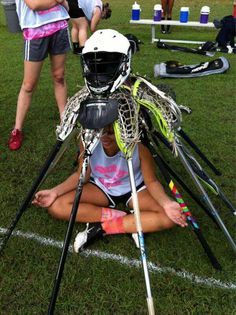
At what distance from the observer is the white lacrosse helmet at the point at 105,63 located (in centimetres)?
217

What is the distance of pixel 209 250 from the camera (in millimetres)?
2648

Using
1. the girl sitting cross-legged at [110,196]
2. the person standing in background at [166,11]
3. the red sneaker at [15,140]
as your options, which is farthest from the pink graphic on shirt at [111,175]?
the person standing in background at [166,11]

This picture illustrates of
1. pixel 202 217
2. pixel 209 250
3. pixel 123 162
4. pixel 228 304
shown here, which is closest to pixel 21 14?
pixel 123 162

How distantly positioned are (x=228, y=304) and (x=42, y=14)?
120 inches

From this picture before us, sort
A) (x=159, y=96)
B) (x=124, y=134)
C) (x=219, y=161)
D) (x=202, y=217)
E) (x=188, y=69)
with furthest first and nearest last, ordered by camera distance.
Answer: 1. (x=188, y=69)
2. (x=219, y=161)
3. (x=202, y=217)
4. (x=159, y=96)
5. (x=124, y=134)

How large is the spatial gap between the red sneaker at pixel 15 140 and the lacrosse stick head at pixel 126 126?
91.9 inches

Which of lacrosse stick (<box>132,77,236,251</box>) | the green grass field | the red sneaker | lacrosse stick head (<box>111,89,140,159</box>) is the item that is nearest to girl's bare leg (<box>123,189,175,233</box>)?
the green grass field

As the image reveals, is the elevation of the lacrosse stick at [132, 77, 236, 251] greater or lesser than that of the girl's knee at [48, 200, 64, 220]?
greater

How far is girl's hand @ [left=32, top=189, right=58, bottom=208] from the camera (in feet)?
9.66

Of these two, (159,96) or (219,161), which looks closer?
(159,96)

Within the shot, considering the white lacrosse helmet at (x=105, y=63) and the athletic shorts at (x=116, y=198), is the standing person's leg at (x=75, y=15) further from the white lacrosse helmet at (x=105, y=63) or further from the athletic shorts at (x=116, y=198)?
the white lacrosse helmet at (x=105, y=63)

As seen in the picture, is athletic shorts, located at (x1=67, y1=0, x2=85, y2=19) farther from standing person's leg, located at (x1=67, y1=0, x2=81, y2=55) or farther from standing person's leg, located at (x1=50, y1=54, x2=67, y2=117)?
standing person's leg, located at (x1=50, y1=54, x2=67, y2=117)

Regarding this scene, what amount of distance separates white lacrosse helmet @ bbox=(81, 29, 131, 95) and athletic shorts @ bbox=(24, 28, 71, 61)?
5.97ft

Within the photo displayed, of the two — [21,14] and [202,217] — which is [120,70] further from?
[21,14]
